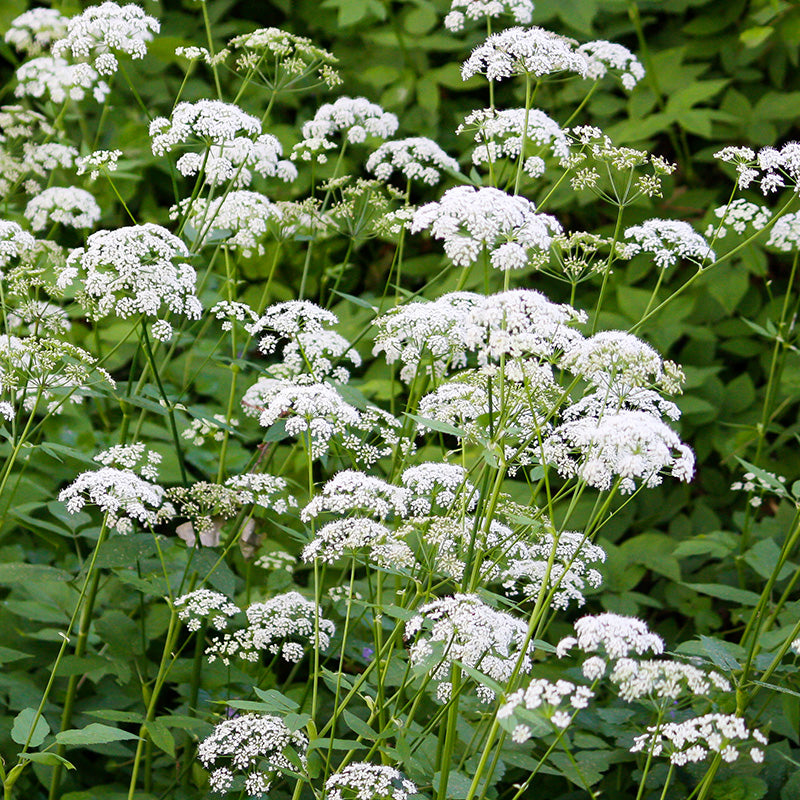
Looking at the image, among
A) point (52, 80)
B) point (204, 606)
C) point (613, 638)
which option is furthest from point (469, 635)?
point (52, 80)

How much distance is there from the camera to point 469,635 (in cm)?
200

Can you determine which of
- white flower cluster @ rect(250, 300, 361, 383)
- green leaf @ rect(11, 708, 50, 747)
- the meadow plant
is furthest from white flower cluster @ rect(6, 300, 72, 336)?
green leaf @ rect(11, 708, 50, 747)

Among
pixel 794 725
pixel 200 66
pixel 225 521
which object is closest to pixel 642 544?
pixel 794 725

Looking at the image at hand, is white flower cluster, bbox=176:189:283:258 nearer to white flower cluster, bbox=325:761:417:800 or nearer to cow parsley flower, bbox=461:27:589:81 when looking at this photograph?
cow parsley flower, bbox=461:27:589:81

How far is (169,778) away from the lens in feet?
10.4

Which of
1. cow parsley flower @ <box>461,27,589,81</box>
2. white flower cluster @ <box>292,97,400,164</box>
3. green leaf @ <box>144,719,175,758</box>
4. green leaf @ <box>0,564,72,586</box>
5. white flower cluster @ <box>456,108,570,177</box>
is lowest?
green leaf @ <box>144,719,175,758</box>

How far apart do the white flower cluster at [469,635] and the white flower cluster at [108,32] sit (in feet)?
6.73

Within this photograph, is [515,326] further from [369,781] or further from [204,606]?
[204,606]

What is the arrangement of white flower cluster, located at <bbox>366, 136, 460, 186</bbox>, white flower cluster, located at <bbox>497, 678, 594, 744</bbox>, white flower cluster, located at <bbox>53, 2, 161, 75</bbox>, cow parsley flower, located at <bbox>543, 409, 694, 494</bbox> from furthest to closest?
1. white flower cluster, located at <bbox>366, 136, 460, 186</bbox>
2. white flower cluster, located at <bbox>53, 2, 161, 75</bbox>
3. cow parsley flower, located at <bbox>543, 409, 694, 494</bbox>
4. white flower cluster, located at <bbox>497, 678, 594, 744</bbox>

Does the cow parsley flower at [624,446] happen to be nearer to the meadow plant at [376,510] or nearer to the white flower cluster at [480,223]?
the meadow plant at [376,510]

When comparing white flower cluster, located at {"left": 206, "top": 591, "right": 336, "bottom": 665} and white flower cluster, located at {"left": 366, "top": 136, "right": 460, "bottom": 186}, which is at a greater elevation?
white flower cluster, located at {"left": 366, "top": 136, "right": 460, "bottom": 186}

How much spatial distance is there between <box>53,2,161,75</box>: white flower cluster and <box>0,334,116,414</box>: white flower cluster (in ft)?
3.28

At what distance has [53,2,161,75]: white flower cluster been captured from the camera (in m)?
3.08

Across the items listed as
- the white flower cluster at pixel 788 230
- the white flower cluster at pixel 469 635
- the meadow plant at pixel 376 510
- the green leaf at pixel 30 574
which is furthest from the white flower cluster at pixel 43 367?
the white flower cluster at pixel 788 230
